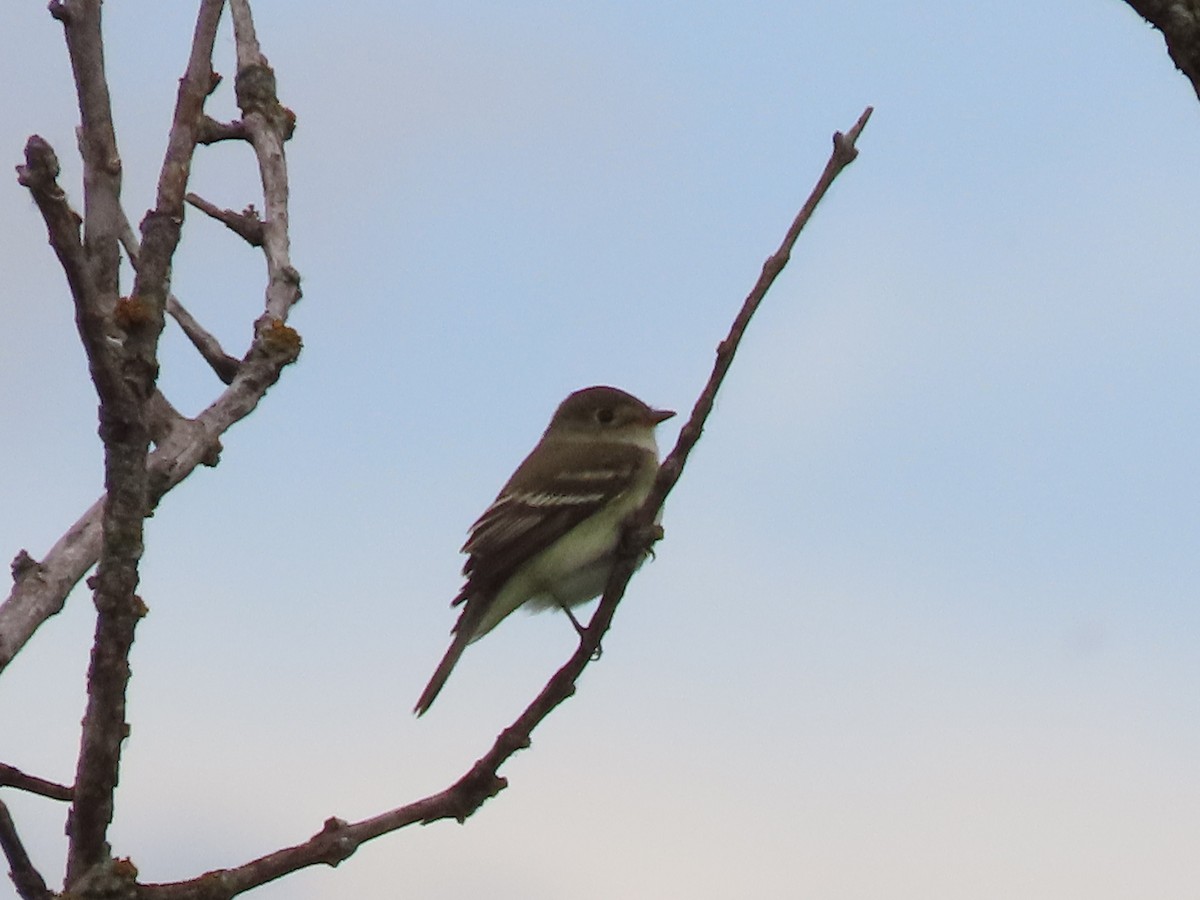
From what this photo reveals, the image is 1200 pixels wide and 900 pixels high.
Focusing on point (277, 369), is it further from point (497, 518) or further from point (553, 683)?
point (497, 518)

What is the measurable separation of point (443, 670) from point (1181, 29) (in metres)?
4.36

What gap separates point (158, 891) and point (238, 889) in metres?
0.21

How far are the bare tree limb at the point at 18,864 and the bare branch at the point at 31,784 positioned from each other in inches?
11.0

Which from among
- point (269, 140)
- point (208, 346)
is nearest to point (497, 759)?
point (208, 346)

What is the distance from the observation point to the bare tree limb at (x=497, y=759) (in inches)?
185

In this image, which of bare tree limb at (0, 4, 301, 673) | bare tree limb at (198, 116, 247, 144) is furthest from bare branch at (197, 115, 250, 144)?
bare tree limb at (0, 4, 301, 673)

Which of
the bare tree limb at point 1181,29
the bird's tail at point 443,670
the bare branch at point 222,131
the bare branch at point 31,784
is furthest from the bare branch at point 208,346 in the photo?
the bare tree limb at point 1181,29

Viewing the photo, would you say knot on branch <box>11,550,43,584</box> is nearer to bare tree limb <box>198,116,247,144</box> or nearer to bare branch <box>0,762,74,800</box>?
bare branch <box>0,762,74,800</box>

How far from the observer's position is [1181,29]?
5582 millimetres

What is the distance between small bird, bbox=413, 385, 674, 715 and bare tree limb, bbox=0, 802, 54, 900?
3.29 m

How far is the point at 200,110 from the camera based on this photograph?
16.1ft

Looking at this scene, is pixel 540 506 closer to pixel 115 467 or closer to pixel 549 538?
pixel 549 538

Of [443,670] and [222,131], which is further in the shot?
[443,670]

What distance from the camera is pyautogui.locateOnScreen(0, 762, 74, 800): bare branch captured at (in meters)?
4.96
